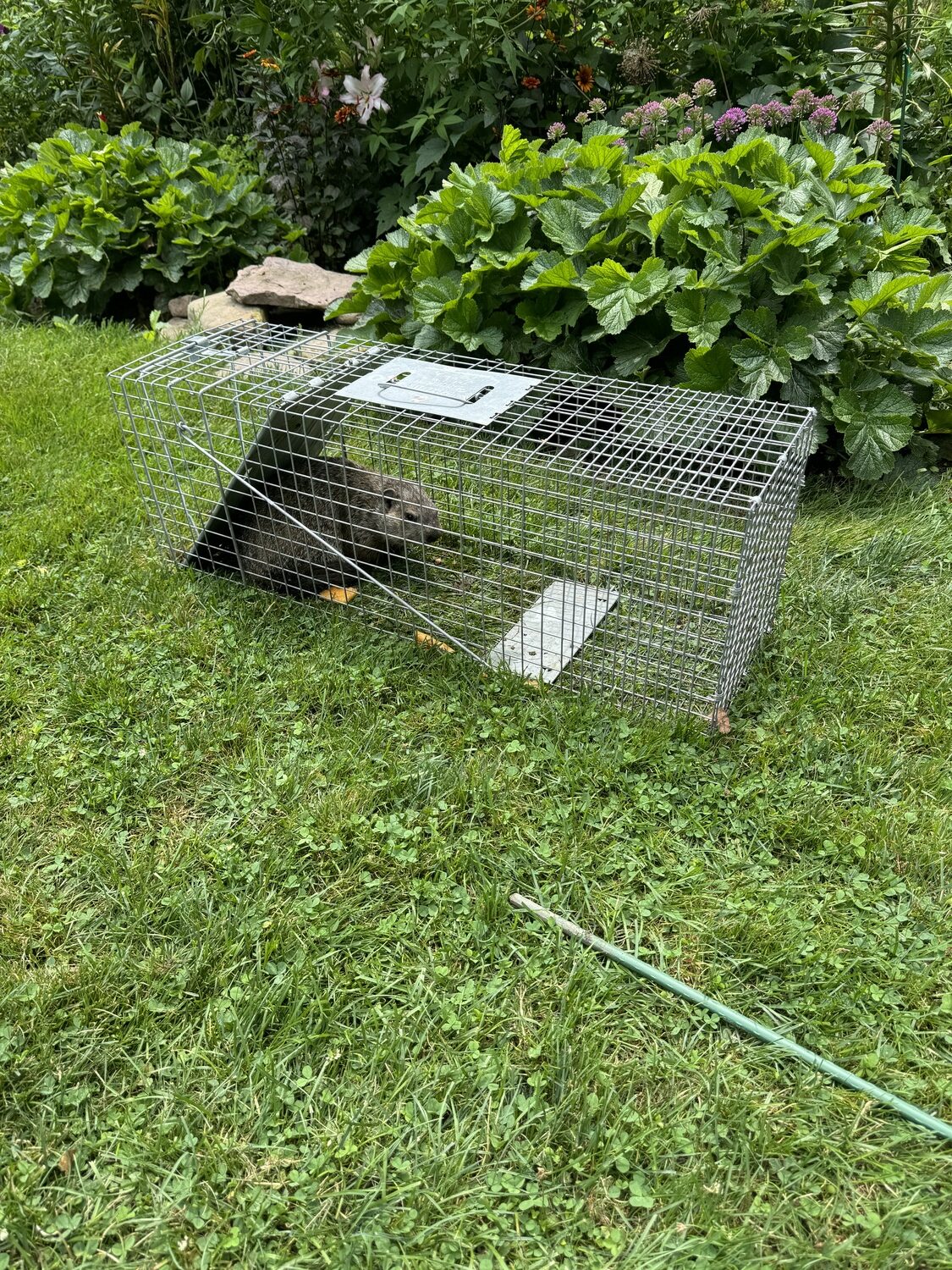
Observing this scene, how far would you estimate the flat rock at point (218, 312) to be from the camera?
438 cm

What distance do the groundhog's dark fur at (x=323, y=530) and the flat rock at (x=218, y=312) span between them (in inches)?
77.8

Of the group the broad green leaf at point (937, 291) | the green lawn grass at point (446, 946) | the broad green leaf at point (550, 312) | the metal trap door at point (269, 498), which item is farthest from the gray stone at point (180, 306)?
the broad green leaf at point (937, 291)

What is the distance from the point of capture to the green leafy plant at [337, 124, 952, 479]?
9.71 feet

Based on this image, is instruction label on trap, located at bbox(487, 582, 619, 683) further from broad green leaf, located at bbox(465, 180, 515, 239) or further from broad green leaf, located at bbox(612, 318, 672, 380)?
broad green leaf, located at bbox(465, 180, 515, 239)

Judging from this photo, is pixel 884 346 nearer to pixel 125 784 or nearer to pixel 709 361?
pixel 709 361

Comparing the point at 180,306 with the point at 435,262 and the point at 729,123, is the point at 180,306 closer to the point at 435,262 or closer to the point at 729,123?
the point at 435,262

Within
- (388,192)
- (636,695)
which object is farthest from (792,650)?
(388,192)

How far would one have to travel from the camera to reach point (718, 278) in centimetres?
295

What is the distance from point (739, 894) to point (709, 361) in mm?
1813

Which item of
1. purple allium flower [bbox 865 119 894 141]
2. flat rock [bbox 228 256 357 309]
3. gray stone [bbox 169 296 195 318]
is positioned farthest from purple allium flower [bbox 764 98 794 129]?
gray stone [bbox 169 296 195 318]

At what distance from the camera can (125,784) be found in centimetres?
208

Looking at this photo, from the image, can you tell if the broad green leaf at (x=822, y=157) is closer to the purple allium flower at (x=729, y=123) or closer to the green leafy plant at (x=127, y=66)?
the purple allium flower at (x=729, y=123)

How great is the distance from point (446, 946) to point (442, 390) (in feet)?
4.25

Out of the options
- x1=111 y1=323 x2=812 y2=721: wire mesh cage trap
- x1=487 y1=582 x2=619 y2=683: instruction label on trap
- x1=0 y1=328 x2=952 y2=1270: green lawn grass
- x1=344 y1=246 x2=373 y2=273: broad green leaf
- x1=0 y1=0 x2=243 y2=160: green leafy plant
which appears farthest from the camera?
x1=0 y1=0 x2=243 y2=160: green leafy plant
